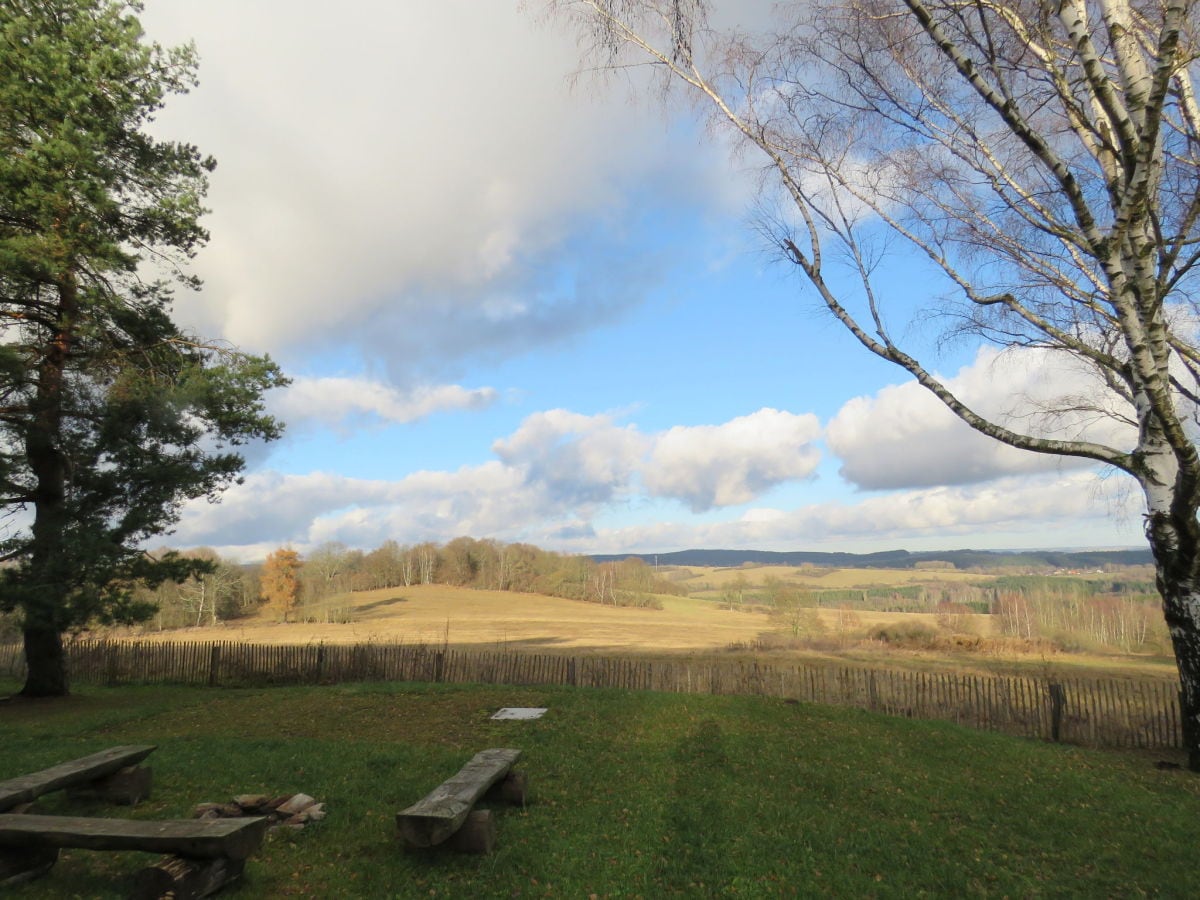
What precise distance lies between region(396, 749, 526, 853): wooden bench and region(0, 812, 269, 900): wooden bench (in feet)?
3.35

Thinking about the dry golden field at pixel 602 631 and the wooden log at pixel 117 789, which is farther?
the dry golden field at pixel 602 631


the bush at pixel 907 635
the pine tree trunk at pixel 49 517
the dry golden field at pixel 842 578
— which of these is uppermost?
the pine tree trunk at pixel 49 517

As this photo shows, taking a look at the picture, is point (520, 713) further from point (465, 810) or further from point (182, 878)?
point (182, 878)

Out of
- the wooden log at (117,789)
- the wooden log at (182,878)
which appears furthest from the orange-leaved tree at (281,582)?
the wooden log at (182,878)

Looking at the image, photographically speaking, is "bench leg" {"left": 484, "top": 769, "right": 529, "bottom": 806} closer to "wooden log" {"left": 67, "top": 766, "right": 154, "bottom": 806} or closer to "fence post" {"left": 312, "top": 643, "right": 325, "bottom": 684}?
"wooden log" {"left": 67, "top": 766, "right": 154, "bottom": 806}

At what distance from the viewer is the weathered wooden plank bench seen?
5500mm

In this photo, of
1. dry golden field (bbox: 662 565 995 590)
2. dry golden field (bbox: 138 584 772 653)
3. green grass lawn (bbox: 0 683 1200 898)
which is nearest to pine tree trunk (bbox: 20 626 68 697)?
green grass lawn (bbox: 0 683 1200 898)

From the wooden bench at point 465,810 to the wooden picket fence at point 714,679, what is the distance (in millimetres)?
9593

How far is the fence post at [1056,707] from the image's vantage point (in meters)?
11.6

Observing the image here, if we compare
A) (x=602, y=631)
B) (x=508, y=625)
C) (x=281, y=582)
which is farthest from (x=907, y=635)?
(x=281, y=582)

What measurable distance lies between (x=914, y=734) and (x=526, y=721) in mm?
6232

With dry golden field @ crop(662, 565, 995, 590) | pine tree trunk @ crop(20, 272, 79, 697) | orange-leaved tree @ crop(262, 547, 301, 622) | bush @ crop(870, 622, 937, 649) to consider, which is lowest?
dry golden field @ crop(662, 565, 995, 590)

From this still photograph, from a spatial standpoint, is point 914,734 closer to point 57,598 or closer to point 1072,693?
point 1072,693

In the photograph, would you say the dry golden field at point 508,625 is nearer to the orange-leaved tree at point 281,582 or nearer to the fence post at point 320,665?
the orange-leaved tree at point 281,582
